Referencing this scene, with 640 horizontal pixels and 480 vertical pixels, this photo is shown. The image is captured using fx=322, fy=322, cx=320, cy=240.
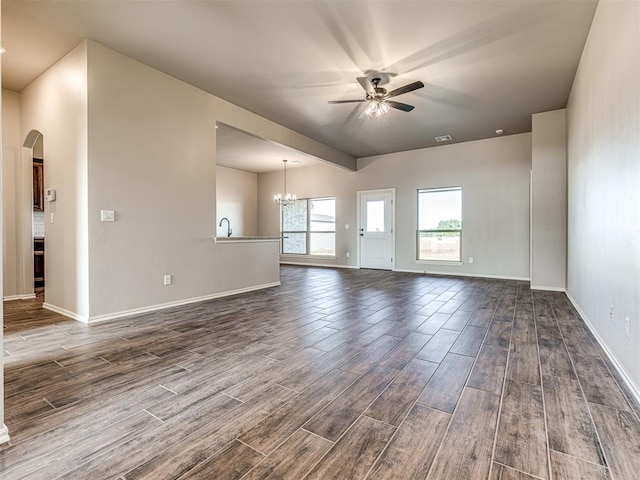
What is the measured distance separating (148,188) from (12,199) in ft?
7.96

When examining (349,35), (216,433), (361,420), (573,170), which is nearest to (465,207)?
(573,170)

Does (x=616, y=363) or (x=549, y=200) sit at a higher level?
(x=549, y=200)

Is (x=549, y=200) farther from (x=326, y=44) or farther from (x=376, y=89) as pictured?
(x=326, y=44)

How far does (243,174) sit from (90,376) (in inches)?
326

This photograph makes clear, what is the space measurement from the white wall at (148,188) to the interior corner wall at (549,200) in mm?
5013

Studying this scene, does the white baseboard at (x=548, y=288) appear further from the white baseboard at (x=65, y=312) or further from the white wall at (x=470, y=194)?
the white baseboard at (x=65, y=312)

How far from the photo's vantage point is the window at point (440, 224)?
7113 mm

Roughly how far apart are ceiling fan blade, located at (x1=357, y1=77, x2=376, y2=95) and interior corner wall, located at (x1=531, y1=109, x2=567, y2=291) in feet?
10.4

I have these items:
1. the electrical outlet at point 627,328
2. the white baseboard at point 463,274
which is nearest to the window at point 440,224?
the white baseboard at point 463,274

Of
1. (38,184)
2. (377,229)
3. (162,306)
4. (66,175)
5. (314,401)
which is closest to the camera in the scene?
(314,401)

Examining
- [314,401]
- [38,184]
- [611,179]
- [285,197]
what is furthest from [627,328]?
[38,184]

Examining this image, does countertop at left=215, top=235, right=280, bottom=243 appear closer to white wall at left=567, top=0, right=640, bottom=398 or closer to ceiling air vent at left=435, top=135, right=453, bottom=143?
ceiling air vent at left=435, top=135, right=453, bottom=143

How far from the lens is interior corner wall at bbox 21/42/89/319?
340 centimetres

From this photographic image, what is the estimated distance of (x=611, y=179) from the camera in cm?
248
